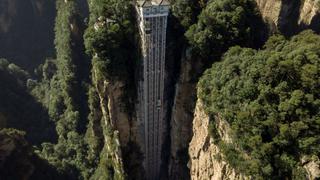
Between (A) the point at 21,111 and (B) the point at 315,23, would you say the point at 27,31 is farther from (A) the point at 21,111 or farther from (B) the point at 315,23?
(B) the point at 315,23

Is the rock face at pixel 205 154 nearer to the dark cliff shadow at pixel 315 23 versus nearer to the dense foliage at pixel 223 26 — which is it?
the dense foliage at pixel 223 26

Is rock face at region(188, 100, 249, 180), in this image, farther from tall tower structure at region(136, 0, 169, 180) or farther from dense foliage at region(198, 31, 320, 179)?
tall tower structure at region(136, 0, 169, 180)

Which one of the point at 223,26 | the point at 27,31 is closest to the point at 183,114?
the point at 223,26

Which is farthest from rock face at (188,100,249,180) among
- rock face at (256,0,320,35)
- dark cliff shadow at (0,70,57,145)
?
dark cliff shadow at (0,70,57,145)

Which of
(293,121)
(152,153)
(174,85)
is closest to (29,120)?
(152,153)

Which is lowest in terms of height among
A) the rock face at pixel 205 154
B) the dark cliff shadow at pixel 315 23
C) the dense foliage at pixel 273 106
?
the rock face at pixel 205 154

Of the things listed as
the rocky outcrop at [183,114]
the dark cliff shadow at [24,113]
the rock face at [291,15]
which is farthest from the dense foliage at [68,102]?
the rock face at [291,15]
